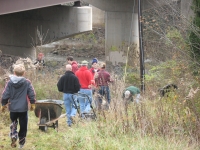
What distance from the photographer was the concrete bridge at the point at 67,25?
101 ft

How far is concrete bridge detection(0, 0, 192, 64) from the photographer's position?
1214 inches

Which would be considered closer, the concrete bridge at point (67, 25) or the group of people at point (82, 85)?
the group of people at point (82, 85)

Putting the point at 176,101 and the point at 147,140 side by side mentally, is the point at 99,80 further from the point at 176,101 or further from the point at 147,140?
the point at 147,140

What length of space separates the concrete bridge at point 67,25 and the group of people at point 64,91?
58.6 ft

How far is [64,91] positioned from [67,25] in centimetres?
2376

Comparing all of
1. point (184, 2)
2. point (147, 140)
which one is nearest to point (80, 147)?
point (147, 140)

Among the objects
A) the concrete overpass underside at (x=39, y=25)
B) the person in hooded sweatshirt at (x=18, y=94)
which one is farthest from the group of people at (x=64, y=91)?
the concrete overpass underside at (x=39, y=25)

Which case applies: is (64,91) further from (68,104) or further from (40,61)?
(40,61)

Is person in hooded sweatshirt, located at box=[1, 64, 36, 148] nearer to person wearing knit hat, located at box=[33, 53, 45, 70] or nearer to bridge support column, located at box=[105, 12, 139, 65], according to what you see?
person wearing knit hat, located at box=[33, 53, 45, 70]

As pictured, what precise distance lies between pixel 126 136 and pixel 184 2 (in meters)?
18.1

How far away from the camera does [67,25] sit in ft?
110

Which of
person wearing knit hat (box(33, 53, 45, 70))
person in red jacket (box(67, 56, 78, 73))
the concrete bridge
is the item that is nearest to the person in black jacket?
person in red jacket (box(67, 56, 78, 73))

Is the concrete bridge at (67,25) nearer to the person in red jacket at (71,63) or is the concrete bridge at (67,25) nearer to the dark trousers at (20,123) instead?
the person in red jacket at (71,63)

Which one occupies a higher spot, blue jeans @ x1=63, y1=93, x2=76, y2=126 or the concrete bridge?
the concrete bridge
